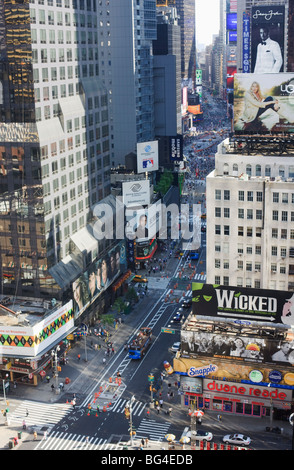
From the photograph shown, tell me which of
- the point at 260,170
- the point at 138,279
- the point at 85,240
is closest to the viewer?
the point at 260,170

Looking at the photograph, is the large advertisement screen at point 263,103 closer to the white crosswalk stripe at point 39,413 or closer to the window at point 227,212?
the window at point 227,212

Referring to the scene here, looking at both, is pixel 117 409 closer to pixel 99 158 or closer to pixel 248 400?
pixel 248 400

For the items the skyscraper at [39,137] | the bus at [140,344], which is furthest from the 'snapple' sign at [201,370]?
the skyscraper at [39,137]

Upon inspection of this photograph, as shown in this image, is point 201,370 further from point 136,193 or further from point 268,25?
point 268,25

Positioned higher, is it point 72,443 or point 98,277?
point 98,277

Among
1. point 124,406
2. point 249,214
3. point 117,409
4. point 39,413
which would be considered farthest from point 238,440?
point 249,214
